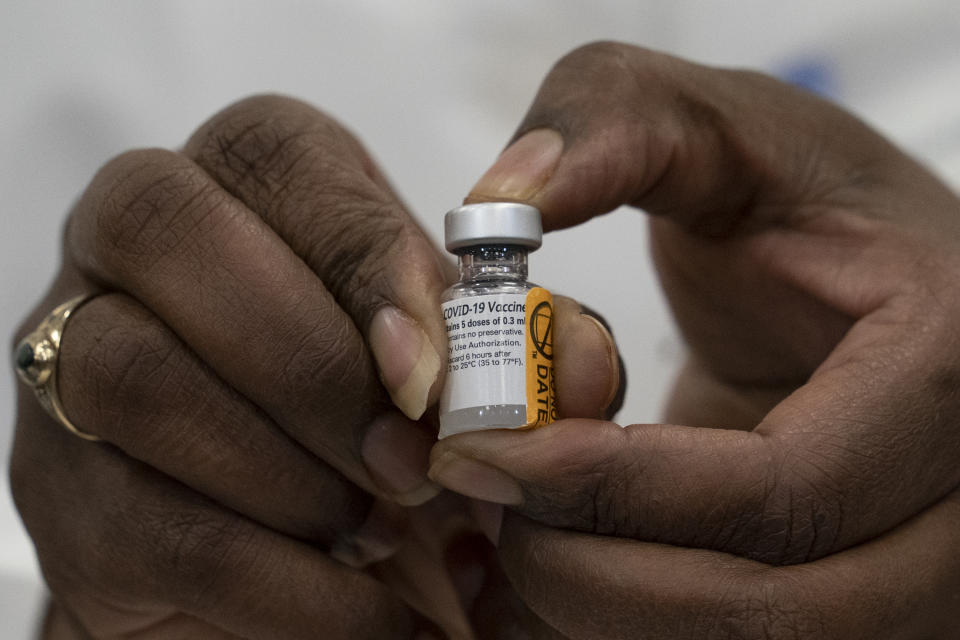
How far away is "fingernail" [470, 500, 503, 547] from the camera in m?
1.06

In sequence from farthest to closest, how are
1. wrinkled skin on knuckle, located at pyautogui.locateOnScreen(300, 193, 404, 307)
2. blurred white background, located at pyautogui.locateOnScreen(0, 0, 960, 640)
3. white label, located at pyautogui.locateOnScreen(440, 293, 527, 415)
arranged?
1. blurred white background, located at pyautogui.locateOnScreen(0, 0, 960, 640)
2. wrinkled skin on knuckle, located at pyautogui.locateOnScreen(300, 193, 404, 307)
3. white label, located at pyautogui.locateOnScreen(440, 293, 527, 415)

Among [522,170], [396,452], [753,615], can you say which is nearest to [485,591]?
[396,452]

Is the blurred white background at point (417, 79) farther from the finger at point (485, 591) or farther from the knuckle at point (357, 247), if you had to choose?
the knuckle at point (357, 247)

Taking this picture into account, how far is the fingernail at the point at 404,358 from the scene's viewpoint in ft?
2.81

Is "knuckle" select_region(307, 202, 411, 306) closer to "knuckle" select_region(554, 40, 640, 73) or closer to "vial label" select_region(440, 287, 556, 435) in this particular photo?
"vial label" select_region(440, 287, 556, 435)

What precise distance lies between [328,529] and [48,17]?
127cm

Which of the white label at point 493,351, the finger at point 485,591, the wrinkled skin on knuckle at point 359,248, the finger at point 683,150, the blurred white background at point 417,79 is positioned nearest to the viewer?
the white label at point 493,351

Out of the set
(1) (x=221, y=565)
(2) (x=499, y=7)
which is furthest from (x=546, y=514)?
(2) (x=499, y=7)

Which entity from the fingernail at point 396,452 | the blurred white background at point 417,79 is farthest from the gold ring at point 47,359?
the blurred white background at point 417,79

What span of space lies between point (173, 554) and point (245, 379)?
23 centimetres

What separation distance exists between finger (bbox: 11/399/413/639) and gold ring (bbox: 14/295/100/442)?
0.20 feet

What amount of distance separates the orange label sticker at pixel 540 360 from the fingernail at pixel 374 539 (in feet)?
1.16

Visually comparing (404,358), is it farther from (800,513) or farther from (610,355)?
(800,513)

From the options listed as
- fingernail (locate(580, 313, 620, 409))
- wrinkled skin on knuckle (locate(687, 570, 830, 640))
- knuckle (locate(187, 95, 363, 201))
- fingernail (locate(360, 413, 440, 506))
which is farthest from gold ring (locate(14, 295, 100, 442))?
wrinkled skin on knuckle (locate(687, 570, 830, 640))
